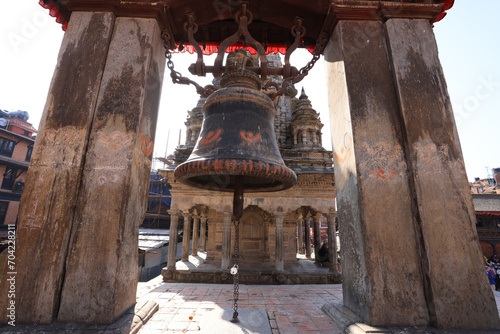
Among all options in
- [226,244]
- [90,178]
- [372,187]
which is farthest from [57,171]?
[226,244]

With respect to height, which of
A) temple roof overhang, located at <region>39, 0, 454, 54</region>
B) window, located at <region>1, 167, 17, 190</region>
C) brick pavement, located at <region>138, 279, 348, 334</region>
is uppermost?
window, located at <region>1, 167, 17, 190</region>

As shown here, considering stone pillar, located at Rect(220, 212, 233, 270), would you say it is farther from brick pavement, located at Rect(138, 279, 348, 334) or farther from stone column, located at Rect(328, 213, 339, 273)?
brick pavement, located at Rect(138, 279, 348, 334)

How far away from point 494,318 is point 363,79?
230cm

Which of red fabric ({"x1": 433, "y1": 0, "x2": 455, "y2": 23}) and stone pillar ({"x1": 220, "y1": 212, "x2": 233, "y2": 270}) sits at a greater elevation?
red fabric ({"x1": 433, "y1": 0, "x2": 455, "y2": 23})

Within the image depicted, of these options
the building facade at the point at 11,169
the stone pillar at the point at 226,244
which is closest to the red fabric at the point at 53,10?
the stone pillar at the point at 226,244

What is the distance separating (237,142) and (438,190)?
187cm

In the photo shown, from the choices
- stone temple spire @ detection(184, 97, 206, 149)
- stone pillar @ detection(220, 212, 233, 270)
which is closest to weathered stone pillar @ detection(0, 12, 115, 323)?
stone pillar @ detection(220, 212, 233, 270)

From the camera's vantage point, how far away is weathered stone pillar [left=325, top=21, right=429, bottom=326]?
6.58 feet

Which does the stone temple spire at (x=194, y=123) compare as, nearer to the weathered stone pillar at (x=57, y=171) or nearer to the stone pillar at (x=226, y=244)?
the stone pillar at (x=226, y=244)

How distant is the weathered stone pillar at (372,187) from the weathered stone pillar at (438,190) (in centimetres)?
9

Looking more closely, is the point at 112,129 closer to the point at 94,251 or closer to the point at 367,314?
the point at 94,251

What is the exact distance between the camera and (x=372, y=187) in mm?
2195

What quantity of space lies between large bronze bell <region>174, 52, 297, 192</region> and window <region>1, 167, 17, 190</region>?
2682 centimetres

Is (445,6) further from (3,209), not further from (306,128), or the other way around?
(3,209)
